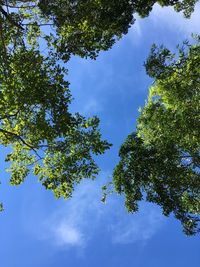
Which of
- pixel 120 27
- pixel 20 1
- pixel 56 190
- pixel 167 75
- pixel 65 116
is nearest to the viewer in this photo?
pixel 65 116

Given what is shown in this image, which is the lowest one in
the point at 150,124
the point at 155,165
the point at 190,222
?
the point at 190,222

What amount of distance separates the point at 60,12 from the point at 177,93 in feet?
26.6

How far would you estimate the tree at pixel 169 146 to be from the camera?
2364 centimetres

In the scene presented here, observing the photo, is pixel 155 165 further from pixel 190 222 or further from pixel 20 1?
pixel 20 1

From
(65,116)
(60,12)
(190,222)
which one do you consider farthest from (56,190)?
(60,12)

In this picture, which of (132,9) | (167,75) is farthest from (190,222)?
(132,9)

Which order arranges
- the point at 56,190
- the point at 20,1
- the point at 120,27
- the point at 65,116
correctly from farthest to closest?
1. the point at 120,27
2. the point at 20,1
3. the point at 56,190
4. the point at 65,116

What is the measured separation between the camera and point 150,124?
25.5 metres

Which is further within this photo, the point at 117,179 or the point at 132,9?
the point at 132,9

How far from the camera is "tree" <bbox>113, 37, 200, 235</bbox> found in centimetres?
2364

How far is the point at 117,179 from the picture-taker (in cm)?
2575

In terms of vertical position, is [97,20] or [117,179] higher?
[97,20]

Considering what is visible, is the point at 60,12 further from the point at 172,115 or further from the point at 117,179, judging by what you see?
the point at 117,179

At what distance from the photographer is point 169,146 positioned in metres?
24.8
